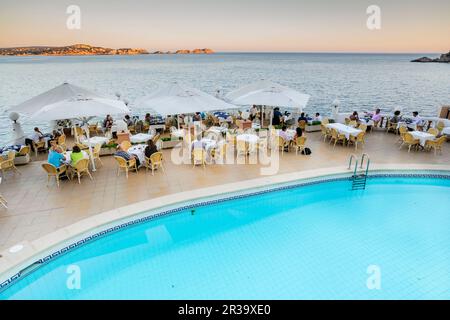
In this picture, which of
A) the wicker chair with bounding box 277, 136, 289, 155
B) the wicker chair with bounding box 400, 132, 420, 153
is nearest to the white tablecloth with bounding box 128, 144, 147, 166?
the wicker chair with bounding box 277, 136, 289, 155

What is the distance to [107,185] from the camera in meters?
7.25

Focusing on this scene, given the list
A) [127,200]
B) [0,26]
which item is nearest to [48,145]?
[127,200]

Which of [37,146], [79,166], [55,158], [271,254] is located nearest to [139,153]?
[79,166]

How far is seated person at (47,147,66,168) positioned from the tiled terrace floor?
560 mm

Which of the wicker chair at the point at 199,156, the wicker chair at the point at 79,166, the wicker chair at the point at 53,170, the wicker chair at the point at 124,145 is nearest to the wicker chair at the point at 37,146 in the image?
the wicker chair at the point at 53,170

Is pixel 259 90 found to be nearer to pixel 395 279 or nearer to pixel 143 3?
pixel 395 279

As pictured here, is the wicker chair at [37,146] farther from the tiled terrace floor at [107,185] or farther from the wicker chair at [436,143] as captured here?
the wicker chair at [436,143]

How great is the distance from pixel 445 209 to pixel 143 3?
43248 mm

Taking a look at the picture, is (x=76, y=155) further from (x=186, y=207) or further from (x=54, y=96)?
(x=186, y=207)

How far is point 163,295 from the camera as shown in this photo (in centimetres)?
439

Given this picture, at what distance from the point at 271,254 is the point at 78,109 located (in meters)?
5.93

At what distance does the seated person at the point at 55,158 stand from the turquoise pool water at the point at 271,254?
302 centimetres

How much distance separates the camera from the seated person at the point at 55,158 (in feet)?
23.5
